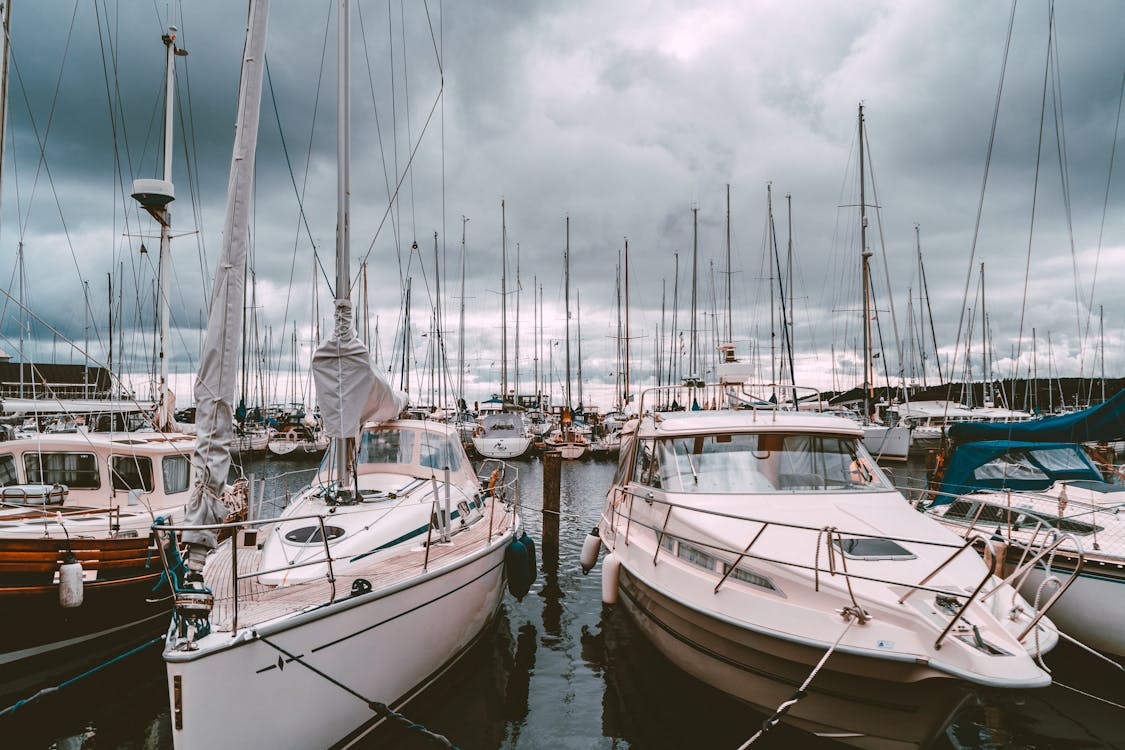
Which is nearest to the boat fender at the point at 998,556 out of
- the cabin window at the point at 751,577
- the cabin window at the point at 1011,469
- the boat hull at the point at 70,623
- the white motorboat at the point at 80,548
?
the cabin window at the point at 1011,469

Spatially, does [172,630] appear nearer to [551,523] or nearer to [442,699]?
[442,699]

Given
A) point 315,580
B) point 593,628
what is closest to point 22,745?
point 315,580

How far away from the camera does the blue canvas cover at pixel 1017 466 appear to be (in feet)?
36.0

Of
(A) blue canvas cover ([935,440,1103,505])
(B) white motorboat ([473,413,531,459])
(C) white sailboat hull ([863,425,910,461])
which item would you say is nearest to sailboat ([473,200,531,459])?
(B) white motorboat ([473,413,531,459])

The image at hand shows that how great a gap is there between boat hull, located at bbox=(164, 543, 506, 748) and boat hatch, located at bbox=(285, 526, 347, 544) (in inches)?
57.5

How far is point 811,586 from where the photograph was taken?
218 inches

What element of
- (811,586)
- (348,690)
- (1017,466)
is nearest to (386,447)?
(348,690)

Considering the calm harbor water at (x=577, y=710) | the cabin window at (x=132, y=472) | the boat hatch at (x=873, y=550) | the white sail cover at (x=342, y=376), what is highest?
the white sail cover at (x=342, y=376)

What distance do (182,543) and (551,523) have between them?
9281mm

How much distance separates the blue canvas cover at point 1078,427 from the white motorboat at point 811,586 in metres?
4.24

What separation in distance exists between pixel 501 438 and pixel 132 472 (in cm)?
2894

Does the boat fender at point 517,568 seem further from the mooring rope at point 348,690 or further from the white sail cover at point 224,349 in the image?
the white sail cover at point 224,349

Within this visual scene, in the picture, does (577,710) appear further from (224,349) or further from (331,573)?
(224,349)

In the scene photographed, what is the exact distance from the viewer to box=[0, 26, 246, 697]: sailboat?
22.4 feet
